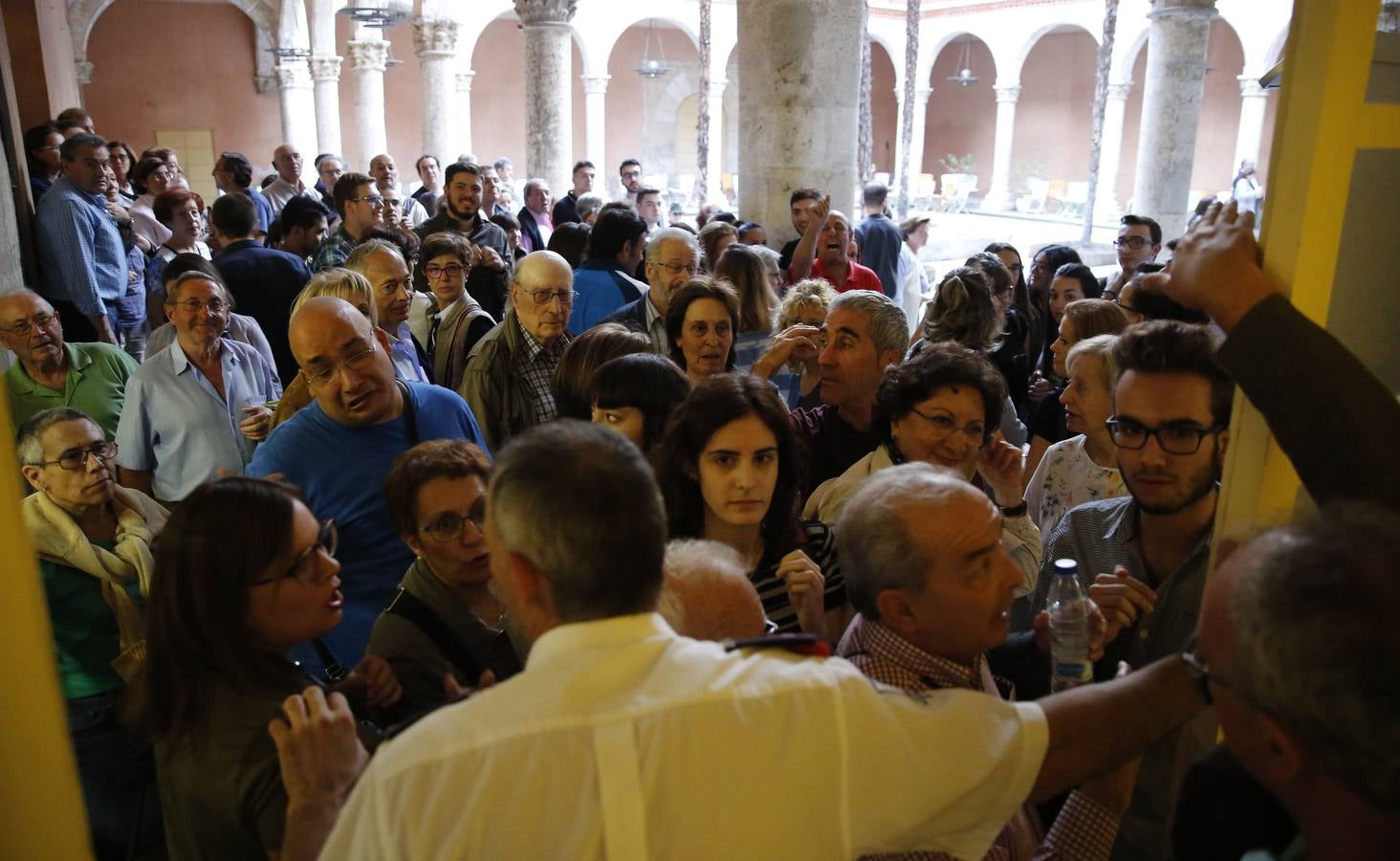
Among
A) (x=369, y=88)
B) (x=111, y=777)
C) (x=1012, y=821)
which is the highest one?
(x=369, y=88)

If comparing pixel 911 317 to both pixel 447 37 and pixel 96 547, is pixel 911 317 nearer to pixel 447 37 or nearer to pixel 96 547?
pixel 96 547

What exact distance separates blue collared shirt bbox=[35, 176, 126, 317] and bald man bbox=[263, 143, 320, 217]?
369cm

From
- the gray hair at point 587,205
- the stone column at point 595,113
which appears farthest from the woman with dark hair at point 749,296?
the stone column at point 595,113

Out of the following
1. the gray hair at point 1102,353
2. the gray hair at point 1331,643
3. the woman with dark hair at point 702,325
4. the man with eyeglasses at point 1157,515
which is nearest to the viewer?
the gray hair at point 1331,643

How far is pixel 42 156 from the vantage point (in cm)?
671

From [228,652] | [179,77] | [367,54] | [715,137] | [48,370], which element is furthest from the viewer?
[715,137]

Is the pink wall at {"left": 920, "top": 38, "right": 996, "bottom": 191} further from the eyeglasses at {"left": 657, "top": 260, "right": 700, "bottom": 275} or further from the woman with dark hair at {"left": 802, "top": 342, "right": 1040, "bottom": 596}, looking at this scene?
the woman with dark hair at {"left": 802, "top": 342, "right": 1040, "bottom": 596}

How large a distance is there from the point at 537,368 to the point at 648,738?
2970 mm

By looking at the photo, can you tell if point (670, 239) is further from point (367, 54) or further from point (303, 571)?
point (367, 54)

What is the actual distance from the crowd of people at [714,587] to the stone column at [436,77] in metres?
9.79

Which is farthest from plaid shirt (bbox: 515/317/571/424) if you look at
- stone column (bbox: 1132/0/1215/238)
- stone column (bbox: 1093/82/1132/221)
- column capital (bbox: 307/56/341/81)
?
stone column (bbox: 1093/82/1132/221)

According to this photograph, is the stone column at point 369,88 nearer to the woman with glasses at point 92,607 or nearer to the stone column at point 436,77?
the stone column at point 436,77

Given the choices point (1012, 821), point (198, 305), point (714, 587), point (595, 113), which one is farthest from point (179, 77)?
point (1012, 821)

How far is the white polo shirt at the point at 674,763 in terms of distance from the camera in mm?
1128
